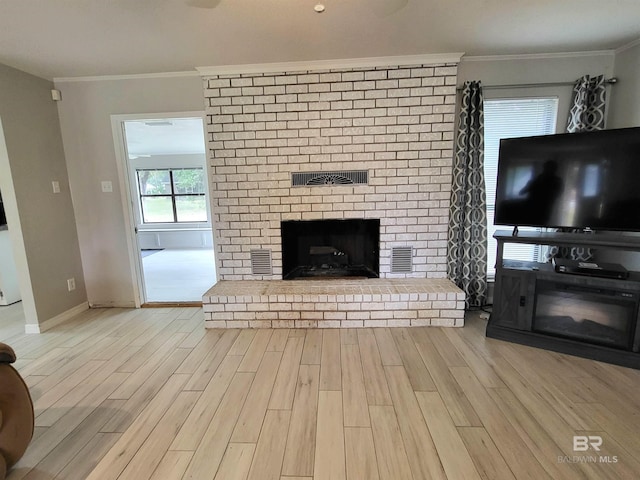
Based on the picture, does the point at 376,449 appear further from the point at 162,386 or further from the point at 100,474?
the point at 162,386

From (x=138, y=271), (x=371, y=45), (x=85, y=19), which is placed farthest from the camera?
(x=138, y=271)

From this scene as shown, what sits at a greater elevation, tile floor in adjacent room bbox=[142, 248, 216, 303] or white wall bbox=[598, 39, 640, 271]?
white wall bbox=[598, 39, 640, 271]

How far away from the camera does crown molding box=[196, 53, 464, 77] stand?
9.27 ft

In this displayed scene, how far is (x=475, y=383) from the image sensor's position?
203 cm

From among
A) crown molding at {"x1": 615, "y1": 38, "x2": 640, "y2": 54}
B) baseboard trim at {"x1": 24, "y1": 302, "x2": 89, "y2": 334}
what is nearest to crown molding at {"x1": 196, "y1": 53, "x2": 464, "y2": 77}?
crown molding at {"x1": 615, "y1": 38, "x2": 640, "y2": 54}

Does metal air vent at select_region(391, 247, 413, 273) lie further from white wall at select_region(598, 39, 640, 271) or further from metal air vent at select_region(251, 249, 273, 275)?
white wall at select_region(598, 39, 640, 271)

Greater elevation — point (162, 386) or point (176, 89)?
point (176, 89)

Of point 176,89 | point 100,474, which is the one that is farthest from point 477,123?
point 100,474

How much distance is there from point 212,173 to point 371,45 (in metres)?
1.91

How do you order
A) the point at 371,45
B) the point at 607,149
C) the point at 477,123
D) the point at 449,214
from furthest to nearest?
the point at 449,214 < the point at 477,123 < the point at 371,45 < the point at 607,149

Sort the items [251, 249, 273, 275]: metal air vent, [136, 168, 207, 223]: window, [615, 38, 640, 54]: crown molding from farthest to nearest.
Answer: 1. [136, 168, 207, 223]: window
2. [251, 249, 273, 275]: metal air vent
3. [615, 38, 640, 54]: crown molding

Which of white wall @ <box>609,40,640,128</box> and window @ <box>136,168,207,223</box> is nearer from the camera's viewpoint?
white wall @ <box>609,40,640,128</box>

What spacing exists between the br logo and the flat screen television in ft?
4.88

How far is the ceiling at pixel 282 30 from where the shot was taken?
1937 millimetres
